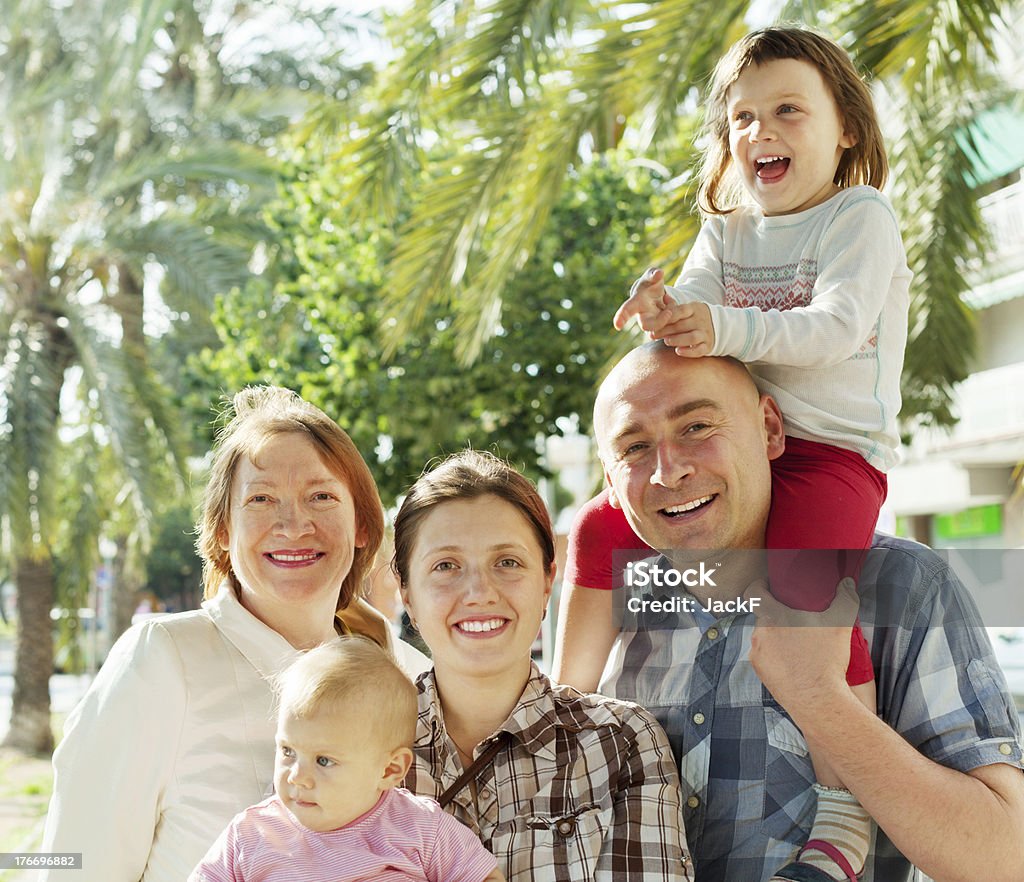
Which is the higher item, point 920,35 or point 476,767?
point 920,35

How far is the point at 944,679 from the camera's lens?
2.32 meters

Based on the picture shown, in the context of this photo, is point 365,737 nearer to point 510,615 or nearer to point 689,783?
point 510,615

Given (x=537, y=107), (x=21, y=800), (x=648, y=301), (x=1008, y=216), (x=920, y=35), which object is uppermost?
(x=1008, y=216)

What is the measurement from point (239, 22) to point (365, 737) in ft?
54.0

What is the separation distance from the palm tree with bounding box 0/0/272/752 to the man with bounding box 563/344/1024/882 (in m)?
9.31

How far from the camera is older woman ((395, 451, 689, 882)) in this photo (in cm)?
225

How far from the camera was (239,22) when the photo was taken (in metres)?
17.2

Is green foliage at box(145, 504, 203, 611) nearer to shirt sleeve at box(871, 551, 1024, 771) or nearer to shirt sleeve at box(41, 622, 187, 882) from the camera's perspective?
shirt sleeve at box(41, 622, 187, 882)

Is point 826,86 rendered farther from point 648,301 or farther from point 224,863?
point 224,863

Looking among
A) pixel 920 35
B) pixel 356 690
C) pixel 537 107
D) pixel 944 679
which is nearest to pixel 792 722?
pixel 944 679

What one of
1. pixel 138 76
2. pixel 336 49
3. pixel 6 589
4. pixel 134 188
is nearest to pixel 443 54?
pixel 134 188

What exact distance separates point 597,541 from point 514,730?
523mm

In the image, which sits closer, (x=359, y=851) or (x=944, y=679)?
(x=359, y=851)

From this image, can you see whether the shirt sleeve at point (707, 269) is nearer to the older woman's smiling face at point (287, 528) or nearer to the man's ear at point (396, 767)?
the older woman's smiling face at point (287, 528)
